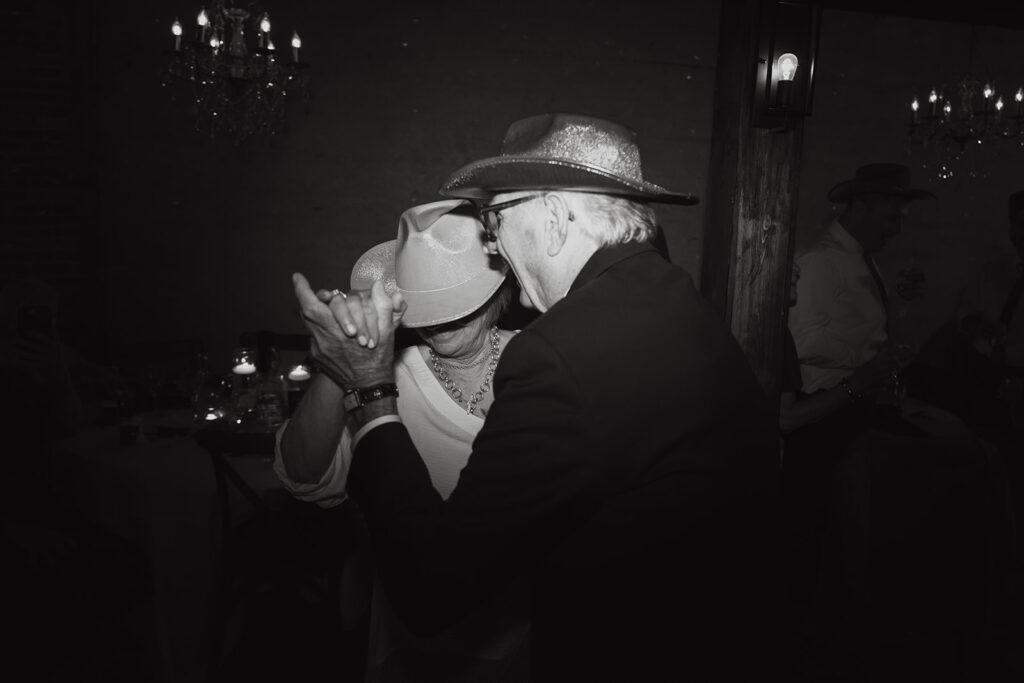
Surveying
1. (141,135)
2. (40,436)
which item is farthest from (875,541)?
(141,135)

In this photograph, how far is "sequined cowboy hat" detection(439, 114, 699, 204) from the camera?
116cm

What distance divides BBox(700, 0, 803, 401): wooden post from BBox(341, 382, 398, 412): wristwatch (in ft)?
8.13

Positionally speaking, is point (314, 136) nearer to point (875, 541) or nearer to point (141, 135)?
point (141, 135)

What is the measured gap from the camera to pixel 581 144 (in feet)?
4.11

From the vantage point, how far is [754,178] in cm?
323

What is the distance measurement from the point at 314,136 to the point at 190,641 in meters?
3.67

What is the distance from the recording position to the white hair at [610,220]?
1196 millimetres

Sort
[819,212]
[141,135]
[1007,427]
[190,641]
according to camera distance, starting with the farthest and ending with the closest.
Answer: [819,212] < [141,135] < [1007,427] < [190,641]

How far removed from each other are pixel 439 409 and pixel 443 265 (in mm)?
346

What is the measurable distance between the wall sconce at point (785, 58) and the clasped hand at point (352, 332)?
8.12 ft

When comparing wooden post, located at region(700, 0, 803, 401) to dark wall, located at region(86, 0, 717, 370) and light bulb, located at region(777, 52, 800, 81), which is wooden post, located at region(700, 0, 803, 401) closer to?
light bulb, located at region(777, 52, 800, 81)

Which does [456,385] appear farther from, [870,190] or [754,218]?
[870,190]

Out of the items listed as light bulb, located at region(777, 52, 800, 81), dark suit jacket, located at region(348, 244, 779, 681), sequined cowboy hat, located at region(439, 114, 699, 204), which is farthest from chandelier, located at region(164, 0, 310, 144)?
dark suit jacket, located at region(348, 244, 779, 681)

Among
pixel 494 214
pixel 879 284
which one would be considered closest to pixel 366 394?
pixel 494 214
